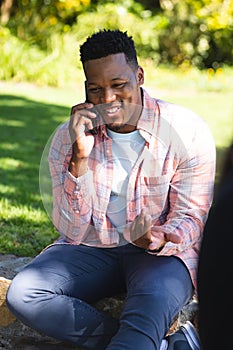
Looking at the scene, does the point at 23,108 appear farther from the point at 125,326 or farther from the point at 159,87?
the point at 125,326

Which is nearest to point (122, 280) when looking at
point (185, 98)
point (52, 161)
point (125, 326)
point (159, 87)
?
point (125, 326)

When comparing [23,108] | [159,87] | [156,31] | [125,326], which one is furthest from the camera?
[156,31]

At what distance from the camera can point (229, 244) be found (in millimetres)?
1286

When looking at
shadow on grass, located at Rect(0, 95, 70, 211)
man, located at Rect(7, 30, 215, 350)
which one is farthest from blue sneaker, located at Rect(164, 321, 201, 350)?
shadow on grass, located at Rect(0, 95, 70, 211)

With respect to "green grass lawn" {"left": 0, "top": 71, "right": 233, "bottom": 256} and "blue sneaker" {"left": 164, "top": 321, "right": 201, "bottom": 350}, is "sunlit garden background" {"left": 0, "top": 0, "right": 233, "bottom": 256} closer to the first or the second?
"green grass lawn" {"left": 0, "top": 71, "right": 233, "bottom": 256}

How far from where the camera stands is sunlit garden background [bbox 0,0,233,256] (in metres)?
8.66

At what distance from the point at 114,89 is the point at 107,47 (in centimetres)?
20

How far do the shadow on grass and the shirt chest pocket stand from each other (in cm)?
204

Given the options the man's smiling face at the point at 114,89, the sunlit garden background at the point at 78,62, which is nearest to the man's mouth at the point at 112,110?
the man's smiling face at the point at 114,89

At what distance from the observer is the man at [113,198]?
285cm

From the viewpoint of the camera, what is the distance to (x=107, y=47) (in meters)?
3.01

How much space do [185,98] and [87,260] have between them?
869 cm

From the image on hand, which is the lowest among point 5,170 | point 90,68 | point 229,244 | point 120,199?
point 5,170

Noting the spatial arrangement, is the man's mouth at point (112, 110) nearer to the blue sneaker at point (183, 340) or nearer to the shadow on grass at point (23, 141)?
the blue sneaker at point (183, 340)
